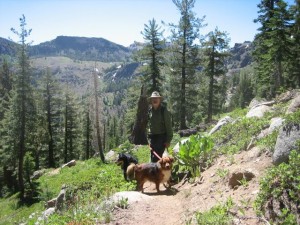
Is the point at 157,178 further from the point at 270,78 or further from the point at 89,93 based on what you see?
the point at 270,78

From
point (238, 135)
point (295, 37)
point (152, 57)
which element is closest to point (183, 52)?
point (152, 57)

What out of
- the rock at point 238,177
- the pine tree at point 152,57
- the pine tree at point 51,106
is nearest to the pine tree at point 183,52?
the pine tree at point 152,57

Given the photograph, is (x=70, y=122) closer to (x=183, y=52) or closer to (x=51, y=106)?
(x=51, y=106)

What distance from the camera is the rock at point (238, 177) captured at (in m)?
6.37

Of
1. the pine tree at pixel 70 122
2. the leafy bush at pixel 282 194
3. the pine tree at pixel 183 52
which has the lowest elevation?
the pine tree at pixel 70 122

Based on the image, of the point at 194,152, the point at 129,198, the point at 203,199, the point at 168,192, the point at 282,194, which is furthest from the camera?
the point at 194,152

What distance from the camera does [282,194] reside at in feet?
15.4

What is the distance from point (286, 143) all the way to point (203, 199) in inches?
85.8

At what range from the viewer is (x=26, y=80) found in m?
26.1

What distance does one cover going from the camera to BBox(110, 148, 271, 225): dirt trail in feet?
18.3

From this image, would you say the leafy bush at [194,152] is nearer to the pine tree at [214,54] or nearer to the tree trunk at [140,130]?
the tree trunk at [140,130]

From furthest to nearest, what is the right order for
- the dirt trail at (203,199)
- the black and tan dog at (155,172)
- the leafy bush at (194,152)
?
the leafy bush at (194,152) → the black and tan dog at (155,172) → the dirt trail at (203,199)

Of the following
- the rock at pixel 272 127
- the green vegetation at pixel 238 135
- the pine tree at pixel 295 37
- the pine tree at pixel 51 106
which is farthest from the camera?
the pine tree at pixel 51 106

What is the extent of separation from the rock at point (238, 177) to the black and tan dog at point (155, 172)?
1.85 metres
